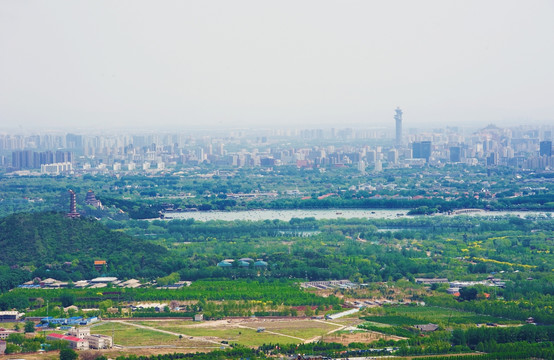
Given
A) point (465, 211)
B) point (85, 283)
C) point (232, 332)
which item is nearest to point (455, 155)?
point (465, 211)

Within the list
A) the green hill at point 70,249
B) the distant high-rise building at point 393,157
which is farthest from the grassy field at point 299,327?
the distant high-rise building at point 393,157

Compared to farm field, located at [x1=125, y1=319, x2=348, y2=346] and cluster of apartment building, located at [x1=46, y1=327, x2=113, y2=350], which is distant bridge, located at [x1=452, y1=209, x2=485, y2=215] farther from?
cluster of apartment building, located at [x1=46, y1=327, x2=113, y2=350]

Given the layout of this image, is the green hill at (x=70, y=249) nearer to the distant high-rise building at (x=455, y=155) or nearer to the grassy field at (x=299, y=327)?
the grassy field at (x=299, y=327)

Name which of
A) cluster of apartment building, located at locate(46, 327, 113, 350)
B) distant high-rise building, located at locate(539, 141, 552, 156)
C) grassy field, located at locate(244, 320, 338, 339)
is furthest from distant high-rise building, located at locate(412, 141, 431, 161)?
cluster of apartment building, located at locate(46, 327, 113, 350)

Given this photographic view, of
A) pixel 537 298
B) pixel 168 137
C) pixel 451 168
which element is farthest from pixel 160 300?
pixel 168 137

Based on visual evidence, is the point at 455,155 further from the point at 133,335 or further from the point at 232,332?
the point at 133,335
